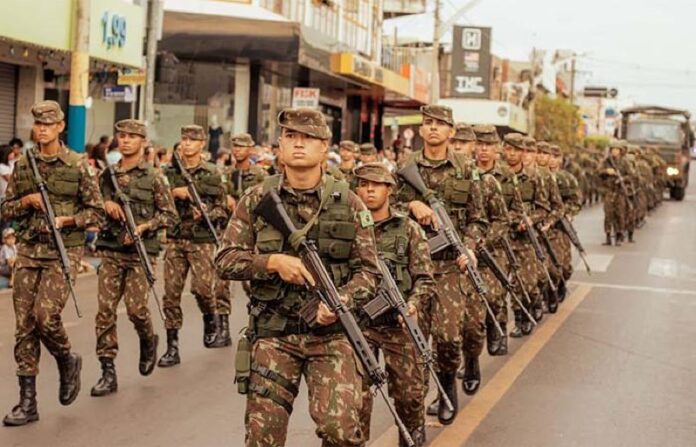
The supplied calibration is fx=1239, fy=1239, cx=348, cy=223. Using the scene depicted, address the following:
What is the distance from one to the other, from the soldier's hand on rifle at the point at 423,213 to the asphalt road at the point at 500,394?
54.0 inches

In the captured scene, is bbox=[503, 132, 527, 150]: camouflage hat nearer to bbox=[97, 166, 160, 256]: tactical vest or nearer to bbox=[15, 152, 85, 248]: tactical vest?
bbox=[97, 166, 160, 256]: tactical vest

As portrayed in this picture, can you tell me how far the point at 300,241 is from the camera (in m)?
5.30

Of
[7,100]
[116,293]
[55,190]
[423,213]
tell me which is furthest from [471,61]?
[55,190]

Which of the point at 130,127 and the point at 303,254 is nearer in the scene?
the point at 303,254

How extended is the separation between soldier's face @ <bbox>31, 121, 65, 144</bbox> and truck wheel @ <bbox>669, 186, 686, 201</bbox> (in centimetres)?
4515

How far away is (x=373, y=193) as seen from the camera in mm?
6922

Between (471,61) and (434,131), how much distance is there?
5411 cm

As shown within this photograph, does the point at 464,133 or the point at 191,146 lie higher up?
the point at 464,133

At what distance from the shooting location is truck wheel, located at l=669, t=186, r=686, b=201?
5073 cm

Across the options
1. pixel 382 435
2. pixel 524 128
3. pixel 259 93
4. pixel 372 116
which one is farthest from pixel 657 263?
pixel 524 128

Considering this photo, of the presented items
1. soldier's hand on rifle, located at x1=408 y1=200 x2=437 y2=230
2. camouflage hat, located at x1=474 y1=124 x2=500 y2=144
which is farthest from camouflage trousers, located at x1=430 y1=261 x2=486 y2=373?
camouflage hat, located at x1=474 y1=124 x2=500 y2=144

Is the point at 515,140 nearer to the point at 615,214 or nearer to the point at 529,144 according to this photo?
the point at 529,144

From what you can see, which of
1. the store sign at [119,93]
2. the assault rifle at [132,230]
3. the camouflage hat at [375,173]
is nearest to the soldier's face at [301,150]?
the camouflage hat at [375,173]

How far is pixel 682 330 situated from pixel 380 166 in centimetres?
737
